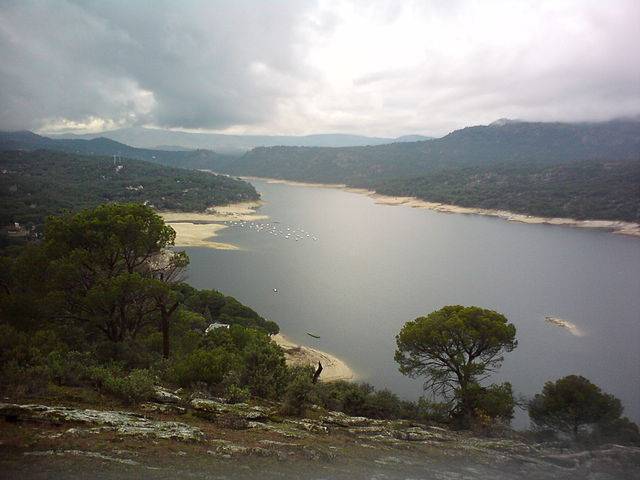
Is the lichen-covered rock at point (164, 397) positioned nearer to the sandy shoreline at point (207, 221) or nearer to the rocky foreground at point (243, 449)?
the rocky foreground at point (243, 449)

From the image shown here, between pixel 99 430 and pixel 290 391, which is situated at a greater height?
pixel 99 430

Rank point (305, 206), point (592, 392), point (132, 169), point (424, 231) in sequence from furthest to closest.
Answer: point (132, 169), point (305, 206), point (424, 231), point (592, 392)

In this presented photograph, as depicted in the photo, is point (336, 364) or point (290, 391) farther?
point (336, 364)

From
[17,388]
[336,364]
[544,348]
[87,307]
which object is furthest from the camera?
[544,348]

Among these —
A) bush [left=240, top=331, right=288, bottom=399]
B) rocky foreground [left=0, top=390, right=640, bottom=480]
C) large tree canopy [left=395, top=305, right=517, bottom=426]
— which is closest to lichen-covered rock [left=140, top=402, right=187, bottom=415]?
rocky foreground [left=0, top=390, right=640, bottom=480]

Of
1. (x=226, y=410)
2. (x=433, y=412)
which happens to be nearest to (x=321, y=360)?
(x=433, y=412)

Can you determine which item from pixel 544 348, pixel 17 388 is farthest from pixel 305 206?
pixel 17 388

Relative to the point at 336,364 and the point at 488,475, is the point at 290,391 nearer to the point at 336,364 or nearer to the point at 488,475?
the point at 488,475
